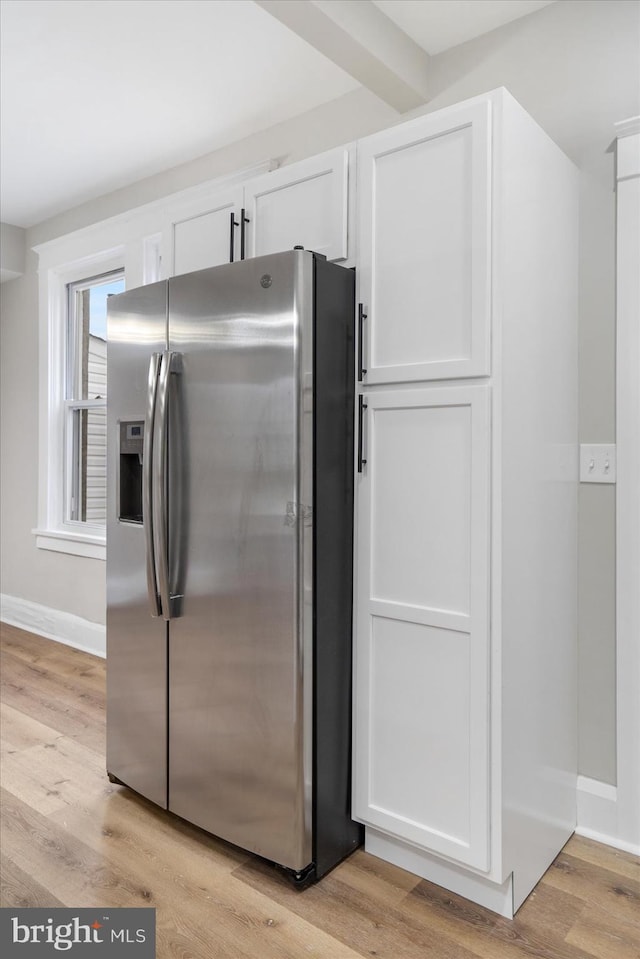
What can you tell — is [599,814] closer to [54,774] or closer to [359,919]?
[359,919]

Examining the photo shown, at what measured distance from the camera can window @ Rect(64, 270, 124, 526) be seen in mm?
4293

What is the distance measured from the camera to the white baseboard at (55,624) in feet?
13.3

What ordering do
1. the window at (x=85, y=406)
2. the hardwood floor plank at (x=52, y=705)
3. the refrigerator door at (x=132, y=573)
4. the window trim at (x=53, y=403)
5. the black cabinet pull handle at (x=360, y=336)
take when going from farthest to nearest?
the window trim at (x=53, y=403), the window at (x=85, y=406), the hardwood floor plank at (x=52, y=705), the refrigerator door at (x=132, y=573), the black cabinet pull handle at (x=360, y=336)

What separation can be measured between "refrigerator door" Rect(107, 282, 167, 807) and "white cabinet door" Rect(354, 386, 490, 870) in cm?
69

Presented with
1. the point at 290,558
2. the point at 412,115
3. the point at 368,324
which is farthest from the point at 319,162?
the point at 290,558

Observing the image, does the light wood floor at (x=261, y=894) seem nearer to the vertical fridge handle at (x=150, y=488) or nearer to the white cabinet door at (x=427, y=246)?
the vertical fridge handle at (x=150, y=488)

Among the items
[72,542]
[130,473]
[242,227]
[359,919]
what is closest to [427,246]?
[242,227]

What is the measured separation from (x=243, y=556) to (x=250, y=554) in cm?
3

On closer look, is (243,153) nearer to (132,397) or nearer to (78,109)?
(78,109)

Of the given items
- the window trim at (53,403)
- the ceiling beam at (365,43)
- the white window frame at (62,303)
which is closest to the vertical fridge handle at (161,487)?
the ceiling beam at (365,43)

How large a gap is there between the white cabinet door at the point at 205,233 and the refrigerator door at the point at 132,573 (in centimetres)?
29

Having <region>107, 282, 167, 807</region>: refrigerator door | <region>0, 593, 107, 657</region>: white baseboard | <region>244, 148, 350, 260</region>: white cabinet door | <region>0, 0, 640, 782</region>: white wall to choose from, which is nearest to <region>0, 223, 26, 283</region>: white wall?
<region>0, 593, 107, 657</region>: white baseboard

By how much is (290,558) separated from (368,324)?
2.33 ft

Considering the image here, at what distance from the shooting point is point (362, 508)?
6.46ft
